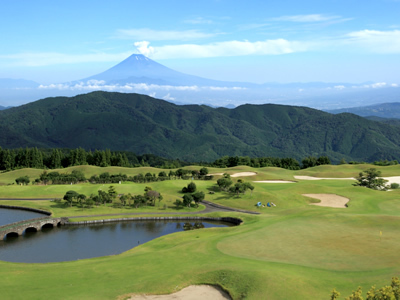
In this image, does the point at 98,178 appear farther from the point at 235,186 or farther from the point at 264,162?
the point at 264,162

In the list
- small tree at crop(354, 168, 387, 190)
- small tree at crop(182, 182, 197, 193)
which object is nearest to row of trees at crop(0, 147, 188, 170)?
small tree at crop(182, 182, 197, 193)

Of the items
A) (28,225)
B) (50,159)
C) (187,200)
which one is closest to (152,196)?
(187,200)

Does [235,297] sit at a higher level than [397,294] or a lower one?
lower

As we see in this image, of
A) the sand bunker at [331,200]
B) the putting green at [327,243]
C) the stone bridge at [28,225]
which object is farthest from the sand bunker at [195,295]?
the sand bunker at [331,200]

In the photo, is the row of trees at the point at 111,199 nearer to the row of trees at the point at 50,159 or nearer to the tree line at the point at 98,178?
the tree line at the point at 98,178

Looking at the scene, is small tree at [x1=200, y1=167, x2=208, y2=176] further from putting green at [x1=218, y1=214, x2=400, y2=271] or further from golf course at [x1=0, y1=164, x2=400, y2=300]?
putting green at [x1=218, y1=214, x2=400, y2=271]

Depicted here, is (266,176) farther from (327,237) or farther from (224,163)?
(327,237)

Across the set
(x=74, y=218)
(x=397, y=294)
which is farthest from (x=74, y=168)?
(x=397, y=294)
